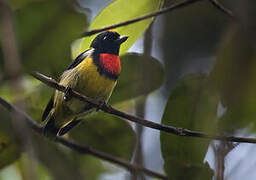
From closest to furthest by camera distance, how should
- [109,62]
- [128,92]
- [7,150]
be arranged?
[7,150], [128,92], [109,62]

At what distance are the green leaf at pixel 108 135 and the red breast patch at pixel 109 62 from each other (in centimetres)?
32

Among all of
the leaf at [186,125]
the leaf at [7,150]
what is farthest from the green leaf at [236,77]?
the leaf at [7,150]

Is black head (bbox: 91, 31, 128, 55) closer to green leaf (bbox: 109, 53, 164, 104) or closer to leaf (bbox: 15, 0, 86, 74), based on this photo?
green leaf (bbox: 109, 53, 164, 104)

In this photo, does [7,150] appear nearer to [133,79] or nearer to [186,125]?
[133,79]

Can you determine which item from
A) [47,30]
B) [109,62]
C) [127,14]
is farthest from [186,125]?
[109,62]

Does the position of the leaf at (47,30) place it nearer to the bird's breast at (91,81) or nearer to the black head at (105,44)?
the black head at (105,44)

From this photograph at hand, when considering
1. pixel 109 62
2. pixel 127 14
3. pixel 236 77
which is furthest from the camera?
pixel 109 62

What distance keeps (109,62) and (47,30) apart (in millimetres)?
1245

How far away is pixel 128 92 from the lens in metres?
1.75

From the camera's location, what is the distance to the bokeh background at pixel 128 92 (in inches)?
38.7

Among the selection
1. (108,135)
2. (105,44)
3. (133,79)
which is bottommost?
(108,135)

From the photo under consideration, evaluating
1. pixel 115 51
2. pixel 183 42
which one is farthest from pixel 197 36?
pixel 115 51

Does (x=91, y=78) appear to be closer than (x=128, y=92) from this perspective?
No

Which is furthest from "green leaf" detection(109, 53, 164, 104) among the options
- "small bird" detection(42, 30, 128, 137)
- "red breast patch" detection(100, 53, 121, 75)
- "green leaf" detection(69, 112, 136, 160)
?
"small bird" detection(42, 30, 128, 137)
